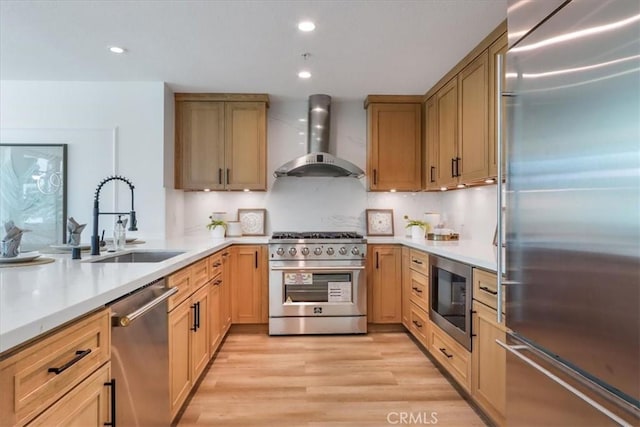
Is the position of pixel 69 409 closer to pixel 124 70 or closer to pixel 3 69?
pixel 124 70

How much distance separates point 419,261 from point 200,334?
186cm

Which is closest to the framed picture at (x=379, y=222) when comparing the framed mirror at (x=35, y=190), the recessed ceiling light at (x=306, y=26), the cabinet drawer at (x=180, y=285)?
the recessed ceiling light at (x=306, y=26)

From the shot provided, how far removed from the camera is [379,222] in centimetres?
414

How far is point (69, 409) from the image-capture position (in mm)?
992

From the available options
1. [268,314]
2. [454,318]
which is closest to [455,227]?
[454,318]

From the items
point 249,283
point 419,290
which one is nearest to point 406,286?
point 419,290

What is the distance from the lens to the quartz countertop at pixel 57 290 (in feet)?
2.72

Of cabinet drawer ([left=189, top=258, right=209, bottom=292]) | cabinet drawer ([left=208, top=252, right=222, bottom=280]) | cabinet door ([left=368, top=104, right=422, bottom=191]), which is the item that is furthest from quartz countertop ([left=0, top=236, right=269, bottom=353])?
cabinet door ([left=368, top=104, right=422, bottom=191])

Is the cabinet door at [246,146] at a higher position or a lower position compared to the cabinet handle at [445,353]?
higher

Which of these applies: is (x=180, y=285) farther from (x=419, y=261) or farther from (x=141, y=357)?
(x=419, y=261)

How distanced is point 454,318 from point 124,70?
3.39 meters

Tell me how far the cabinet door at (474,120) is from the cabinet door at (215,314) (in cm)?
219

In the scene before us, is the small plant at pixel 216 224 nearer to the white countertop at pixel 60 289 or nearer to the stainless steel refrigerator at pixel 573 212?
the white countertop at pixel 60 289

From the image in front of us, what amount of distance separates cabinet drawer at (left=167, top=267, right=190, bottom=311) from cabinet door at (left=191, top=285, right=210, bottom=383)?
16 centimetres
